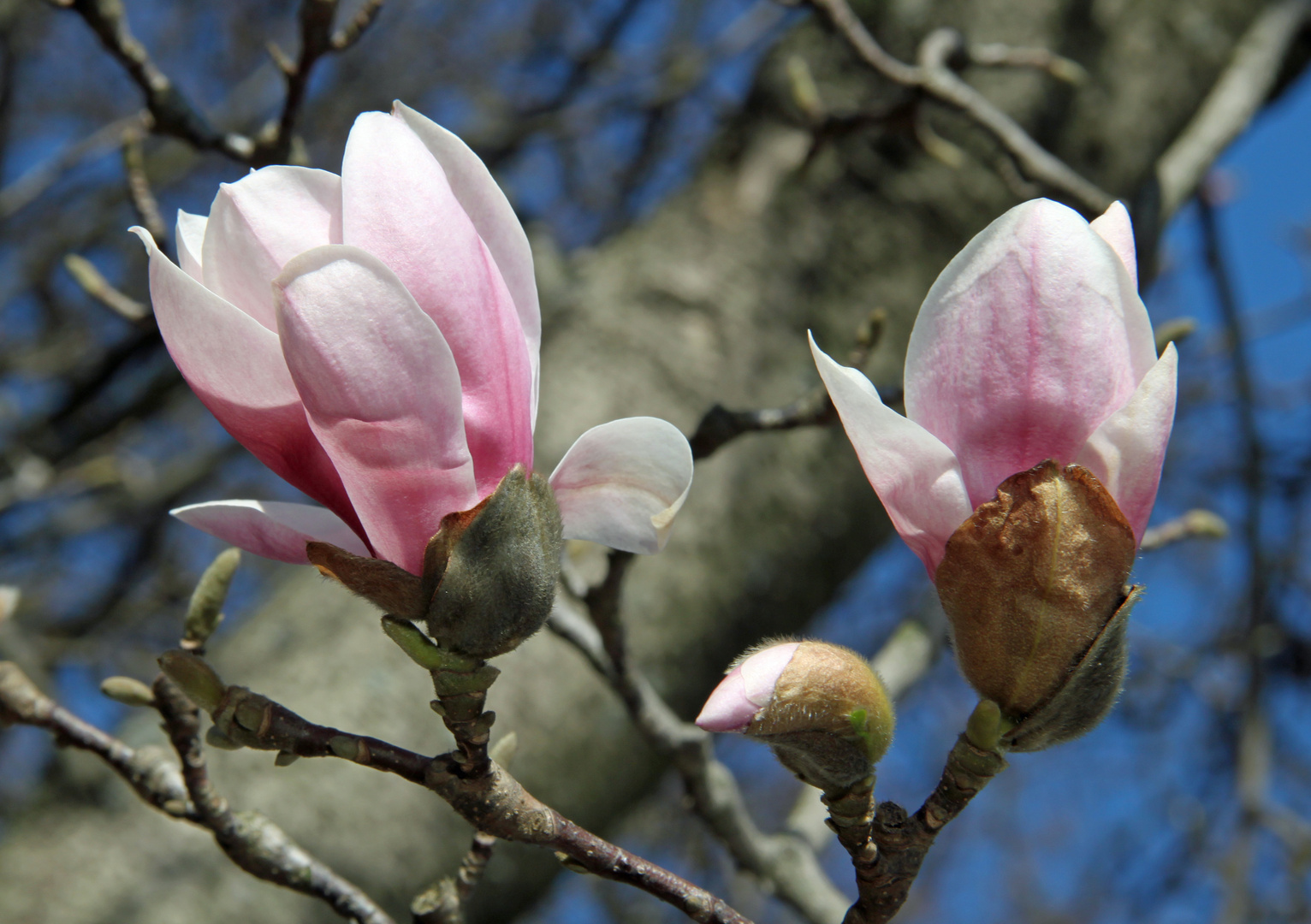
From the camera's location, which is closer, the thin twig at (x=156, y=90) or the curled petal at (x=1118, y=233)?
the curled petal at (x=1118, y=233)

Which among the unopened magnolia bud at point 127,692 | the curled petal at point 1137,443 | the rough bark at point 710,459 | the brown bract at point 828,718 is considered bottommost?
the rough bark at point 710,459

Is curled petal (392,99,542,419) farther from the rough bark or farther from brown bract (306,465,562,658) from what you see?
the rough bark

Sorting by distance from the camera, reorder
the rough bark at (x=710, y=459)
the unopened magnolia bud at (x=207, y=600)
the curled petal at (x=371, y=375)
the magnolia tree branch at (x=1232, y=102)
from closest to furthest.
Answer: the curled petal at (x=371, y=375)
the unopened magnolia bud at (x=207, y=600)
the rough bark at (x=710, y=459)
the magnolia tree branch at (x=1232, y=102)

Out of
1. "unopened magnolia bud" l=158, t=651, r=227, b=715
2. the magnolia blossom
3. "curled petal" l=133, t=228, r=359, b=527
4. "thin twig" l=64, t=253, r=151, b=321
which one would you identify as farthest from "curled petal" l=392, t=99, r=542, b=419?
"thin twig" l=64, t=253, r=151, b=321

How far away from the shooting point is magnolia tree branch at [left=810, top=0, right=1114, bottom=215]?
1.06 meters

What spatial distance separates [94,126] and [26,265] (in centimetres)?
104

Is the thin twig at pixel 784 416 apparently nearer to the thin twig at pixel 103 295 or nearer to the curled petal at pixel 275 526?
the curled petal at pixel 275 526

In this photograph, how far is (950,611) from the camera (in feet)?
1.66

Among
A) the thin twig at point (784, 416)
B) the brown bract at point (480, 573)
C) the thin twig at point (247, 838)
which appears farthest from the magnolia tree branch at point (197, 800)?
the thin twig at point (784, 416)

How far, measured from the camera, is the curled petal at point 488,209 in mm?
491

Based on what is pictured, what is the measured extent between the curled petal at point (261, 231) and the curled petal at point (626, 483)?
15 centimetres

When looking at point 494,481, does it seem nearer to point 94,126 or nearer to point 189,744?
point 189,744

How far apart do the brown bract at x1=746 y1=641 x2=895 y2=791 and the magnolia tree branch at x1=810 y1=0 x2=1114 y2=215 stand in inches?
28.9

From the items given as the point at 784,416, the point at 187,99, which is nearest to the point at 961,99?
the point at 784,416
